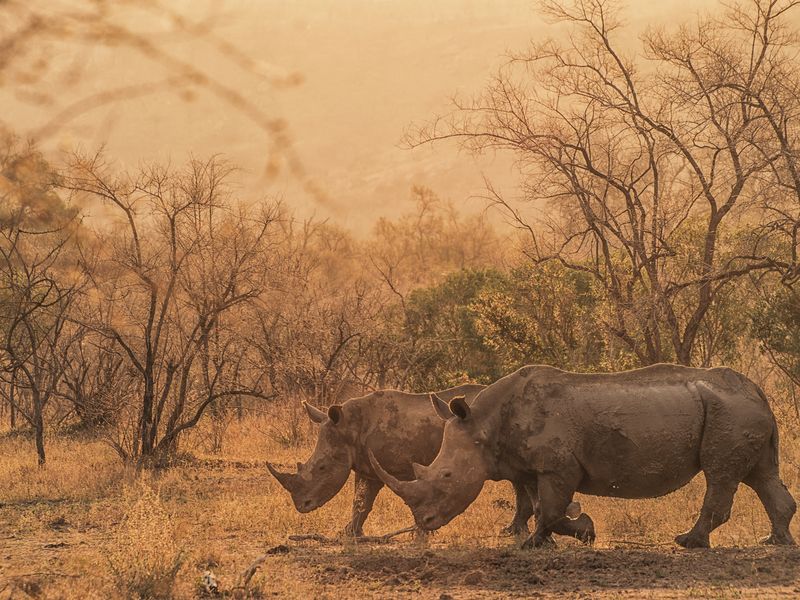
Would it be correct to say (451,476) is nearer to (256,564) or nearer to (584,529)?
(584,529)

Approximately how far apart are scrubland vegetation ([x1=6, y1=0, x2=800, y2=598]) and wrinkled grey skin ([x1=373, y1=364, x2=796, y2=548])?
0.48 metres

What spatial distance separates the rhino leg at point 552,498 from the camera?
8.77 m

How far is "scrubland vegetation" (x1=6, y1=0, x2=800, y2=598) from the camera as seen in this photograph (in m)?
8.06

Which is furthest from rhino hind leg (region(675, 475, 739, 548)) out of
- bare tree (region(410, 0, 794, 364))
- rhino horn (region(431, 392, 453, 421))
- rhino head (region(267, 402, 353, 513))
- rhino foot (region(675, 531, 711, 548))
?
bare tree (region(410, 0, 794, 364))

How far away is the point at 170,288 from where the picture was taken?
14.9 metres

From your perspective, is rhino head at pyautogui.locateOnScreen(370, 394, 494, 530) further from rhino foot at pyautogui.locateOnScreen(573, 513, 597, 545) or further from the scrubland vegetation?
rhino foot at pyautogui.locateOnScreen(573, 513, 597, 545)

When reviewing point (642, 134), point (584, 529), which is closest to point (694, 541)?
point (584, 529)

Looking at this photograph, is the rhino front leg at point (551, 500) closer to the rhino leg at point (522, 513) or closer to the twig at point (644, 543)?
the twig at point (644, 543)

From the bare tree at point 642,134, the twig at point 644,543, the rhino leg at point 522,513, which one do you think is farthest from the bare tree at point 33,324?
the bare tree at point 642,134

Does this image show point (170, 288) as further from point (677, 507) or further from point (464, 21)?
point (464, 21)

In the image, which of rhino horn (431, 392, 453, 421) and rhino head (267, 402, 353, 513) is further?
rhino head (267, 402, 353, 513)

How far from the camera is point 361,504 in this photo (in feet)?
33.3

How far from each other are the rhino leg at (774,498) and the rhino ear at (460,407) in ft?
7.79

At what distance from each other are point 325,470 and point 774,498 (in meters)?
3.84
